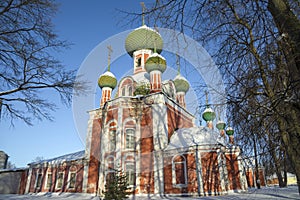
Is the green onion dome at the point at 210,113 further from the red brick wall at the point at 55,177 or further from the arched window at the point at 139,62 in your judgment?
the arched window at the point at 139,62

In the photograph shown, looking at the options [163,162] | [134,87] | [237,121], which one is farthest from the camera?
[134,87]

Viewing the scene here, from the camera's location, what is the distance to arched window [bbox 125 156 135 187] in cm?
1292

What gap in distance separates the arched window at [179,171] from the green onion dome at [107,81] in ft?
27.1

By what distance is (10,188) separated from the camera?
20406 millimetres

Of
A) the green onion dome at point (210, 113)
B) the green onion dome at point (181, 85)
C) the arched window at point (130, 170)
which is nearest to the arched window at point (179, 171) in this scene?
the arched window at point (130, 170)

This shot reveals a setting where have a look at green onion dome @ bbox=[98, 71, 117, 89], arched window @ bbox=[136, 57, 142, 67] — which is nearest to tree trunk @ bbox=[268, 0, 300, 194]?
green onion dome @ bbox=[98, 71, 117, 89]

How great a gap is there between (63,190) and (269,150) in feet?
53.8

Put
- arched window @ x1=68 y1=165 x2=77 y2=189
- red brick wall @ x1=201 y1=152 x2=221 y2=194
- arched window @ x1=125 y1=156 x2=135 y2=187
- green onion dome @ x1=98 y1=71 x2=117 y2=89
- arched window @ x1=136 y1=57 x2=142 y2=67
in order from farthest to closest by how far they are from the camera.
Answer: arched window @ x1=136 y1=57 x2=142 y2=67
green onion dome @ x1=98 y1=71 x2=117 y2=89
arched window @ x1=68 y1=165 x2=77 y2=189
arched window @ x1=125 y1=156 x2=135 y2=187
red brick wall @ x1=201 y1=152 x2=221 y2=194

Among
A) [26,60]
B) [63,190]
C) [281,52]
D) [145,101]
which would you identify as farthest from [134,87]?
[281,52]

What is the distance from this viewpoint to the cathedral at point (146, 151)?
12211mm

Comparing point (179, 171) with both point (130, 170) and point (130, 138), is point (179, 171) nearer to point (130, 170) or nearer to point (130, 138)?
point (130, 170)

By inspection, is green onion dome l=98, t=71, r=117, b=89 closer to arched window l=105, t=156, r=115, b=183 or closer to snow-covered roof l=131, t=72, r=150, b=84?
snow-covered roof l=131, t=72, r=150, b=84

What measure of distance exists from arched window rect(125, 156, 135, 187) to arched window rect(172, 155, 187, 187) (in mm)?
2503

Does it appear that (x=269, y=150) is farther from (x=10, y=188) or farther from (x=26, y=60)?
(x=10, y=188)
